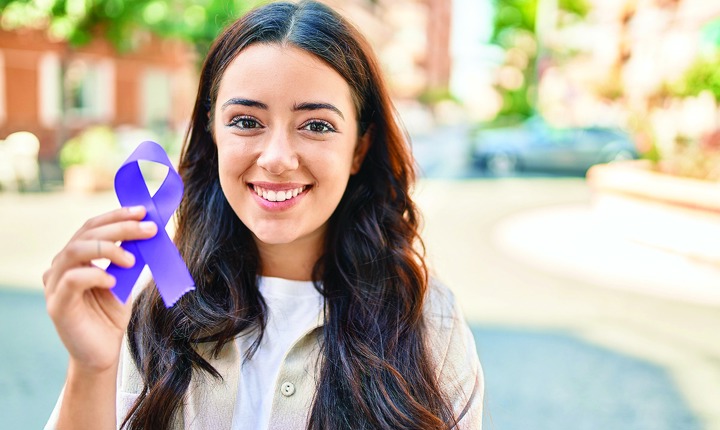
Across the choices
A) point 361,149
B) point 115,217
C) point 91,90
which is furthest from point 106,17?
point 115,217

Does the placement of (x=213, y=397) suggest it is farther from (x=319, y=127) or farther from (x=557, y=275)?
(x=557, y=275)

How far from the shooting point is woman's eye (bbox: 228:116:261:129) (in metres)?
1.52

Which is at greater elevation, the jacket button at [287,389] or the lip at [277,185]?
the lip at [277,185]

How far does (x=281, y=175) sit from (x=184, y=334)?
0.43 metres

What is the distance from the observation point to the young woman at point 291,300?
1.51 meters

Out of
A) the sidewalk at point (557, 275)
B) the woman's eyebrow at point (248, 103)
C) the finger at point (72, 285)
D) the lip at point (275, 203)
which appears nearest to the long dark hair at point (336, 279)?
the woman's eyebrow at point (248, 103)

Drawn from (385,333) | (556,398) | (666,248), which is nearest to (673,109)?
(666,248)

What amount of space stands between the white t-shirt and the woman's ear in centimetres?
33

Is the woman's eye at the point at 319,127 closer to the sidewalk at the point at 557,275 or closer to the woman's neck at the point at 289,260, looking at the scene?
the woman's neck at the point at 289,260

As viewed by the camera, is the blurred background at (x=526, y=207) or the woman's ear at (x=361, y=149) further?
the blurred background at (x=526, y=207)

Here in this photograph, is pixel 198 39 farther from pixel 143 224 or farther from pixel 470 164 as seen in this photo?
pixel 143 224

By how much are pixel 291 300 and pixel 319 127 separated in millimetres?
440

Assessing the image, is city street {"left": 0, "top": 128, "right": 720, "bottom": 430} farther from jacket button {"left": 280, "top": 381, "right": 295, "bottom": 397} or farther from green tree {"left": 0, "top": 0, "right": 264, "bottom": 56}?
green tree {"left": 0, "top": 0, "right": 264, "bottom": 56}

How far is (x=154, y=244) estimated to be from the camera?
120 cm
